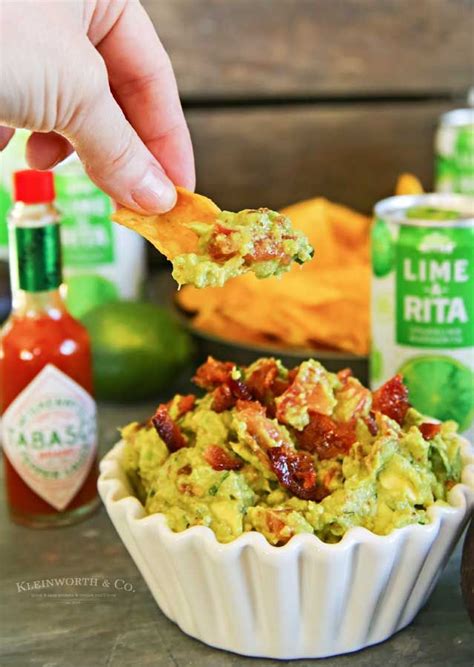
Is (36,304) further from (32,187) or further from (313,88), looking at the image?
(313,88)

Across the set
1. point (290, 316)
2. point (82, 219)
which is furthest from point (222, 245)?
point (82, 219)

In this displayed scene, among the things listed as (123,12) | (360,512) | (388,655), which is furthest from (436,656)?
(123,12)

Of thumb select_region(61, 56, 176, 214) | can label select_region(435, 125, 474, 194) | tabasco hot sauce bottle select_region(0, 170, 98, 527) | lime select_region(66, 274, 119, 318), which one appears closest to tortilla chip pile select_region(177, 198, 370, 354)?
lime select_region(66, 274, 119, 318)

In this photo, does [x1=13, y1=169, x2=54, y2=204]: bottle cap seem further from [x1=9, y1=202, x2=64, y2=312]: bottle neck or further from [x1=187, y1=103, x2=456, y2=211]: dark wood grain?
[x1=187, y1=103, x2=456, y2=211]: dark wood grain

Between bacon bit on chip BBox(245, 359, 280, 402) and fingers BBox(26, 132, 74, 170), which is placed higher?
fingers BBox(26, 132, 74, 170)

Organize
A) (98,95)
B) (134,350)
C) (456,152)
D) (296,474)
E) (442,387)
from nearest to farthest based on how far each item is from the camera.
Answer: (98,95)
(296,474)
(442,387)
(134,350)
(456,152)
